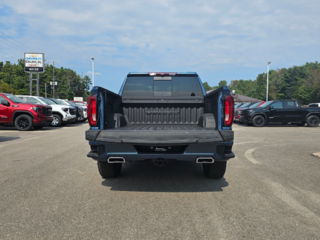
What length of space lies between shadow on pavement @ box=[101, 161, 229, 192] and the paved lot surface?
0.05 ft

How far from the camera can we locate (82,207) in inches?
128

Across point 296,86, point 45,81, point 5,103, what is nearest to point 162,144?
point 5,103

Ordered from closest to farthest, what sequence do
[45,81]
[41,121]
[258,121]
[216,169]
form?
1. [216,169]
2. [41,121]
3. [258,121]
4. [45,81]

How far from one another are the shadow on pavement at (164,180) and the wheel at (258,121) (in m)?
11.8

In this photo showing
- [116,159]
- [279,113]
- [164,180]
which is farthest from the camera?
[279,113]

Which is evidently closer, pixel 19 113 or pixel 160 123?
pixel 160 123

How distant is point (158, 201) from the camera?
3477mm

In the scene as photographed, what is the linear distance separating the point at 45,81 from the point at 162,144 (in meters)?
94.1

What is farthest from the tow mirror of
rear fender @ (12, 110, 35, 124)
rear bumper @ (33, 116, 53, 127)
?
rear bumper @ (33, 116, 53, 127)

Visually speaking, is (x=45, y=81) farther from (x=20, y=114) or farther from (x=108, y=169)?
(x=108, y=169)

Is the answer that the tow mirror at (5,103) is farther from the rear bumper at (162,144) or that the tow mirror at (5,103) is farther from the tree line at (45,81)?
the tree line at (45,81)

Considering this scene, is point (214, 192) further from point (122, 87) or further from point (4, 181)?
point (4, 181)

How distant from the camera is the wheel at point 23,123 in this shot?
40.7 ft

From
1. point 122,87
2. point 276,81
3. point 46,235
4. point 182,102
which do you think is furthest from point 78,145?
point 276,81
